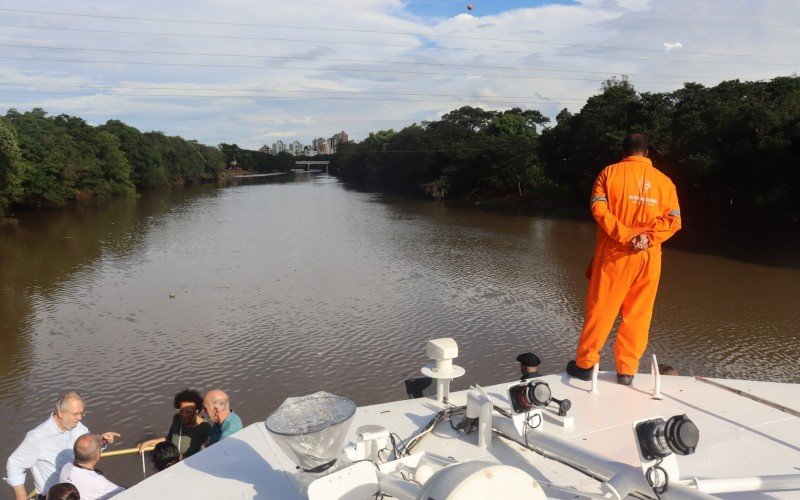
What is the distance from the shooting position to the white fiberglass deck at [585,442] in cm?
282

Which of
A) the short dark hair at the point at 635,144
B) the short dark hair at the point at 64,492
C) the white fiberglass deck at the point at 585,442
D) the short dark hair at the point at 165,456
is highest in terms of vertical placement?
the short dark hair at the point at 635,144

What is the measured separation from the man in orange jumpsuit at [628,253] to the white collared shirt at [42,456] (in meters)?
3.68

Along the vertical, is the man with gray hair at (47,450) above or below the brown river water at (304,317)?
above

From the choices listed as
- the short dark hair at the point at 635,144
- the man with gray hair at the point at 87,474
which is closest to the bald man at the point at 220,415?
the man with gray hair at the point at 87,474

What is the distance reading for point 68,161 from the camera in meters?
39.8

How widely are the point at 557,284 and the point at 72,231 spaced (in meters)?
22.9

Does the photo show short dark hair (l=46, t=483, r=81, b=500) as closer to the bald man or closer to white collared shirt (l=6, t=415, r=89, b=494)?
white collared shirt (l=6, t=415, r=89, b=494)

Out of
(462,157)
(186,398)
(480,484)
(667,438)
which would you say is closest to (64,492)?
(186,398)

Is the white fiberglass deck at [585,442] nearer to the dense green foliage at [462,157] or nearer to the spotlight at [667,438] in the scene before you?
the spotlight at [667,438]

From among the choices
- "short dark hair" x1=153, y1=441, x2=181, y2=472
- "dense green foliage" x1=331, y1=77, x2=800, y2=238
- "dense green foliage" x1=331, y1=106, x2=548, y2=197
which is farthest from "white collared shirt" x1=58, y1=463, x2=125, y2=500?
"dense green foliage" x1=331, y1=106, x2=548, y2=197

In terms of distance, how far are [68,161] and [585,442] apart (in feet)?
143

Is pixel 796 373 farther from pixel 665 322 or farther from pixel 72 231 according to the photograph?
pixel 72 231

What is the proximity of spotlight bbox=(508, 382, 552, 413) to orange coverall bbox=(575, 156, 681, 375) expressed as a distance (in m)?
1.11

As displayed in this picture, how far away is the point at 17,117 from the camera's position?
39.7 meters
